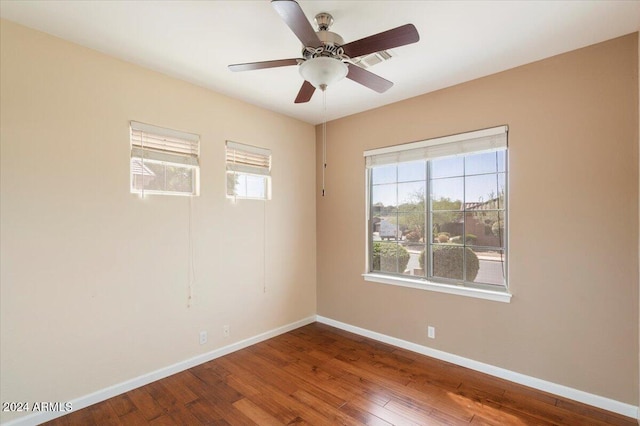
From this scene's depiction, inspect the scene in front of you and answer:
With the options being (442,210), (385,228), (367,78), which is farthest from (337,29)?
(385,228)

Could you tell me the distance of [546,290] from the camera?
2.54 m

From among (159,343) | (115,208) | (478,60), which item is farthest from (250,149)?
(478,60)

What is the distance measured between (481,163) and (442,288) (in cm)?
130

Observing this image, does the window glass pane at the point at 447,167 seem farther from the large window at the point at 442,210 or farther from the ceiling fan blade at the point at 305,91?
the ceiling fan blade at the point at 305,91

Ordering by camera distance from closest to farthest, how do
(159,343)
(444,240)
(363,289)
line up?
1. (159,343)
2. (444,240)
3. (363,289)

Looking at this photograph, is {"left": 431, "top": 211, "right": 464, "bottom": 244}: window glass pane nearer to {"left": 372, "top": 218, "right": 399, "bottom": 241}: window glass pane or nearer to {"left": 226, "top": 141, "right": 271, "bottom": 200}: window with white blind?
{"left": 372, "top": 218, "right": 399, "bottom": 241}: window glass pane

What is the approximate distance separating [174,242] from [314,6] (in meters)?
2.29

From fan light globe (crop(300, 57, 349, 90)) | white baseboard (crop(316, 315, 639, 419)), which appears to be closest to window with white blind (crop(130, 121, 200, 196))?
fan light globe (crop(300, 57, 349, 90))

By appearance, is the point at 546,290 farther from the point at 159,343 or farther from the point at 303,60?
the point at 159,343

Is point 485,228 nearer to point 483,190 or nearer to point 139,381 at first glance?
point 483,190

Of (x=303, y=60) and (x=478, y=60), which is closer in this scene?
(x=303, y=60)

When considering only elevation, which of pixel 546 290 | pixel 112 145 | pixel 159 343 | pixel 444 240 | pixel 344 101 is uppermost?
pixel 344 101

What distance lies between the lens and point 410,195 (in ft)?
11.5

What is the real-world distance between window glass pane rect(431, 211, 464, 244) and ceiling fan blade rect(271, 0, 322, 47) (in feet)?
7.26
